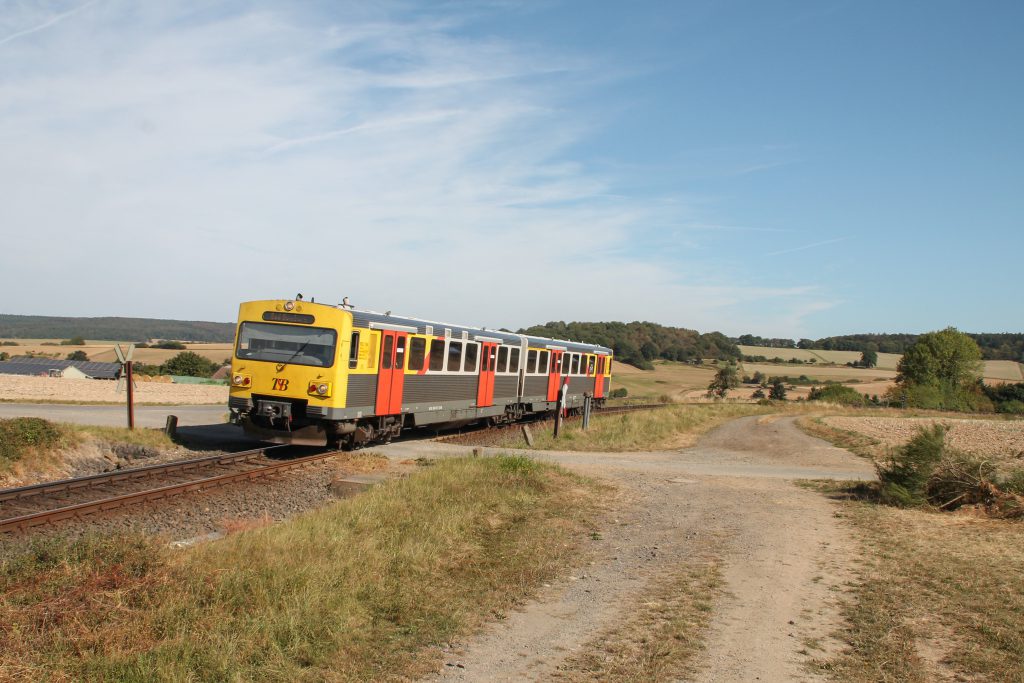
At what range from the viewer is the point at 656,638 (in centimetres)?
628

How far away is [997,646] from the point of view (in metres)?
6.13

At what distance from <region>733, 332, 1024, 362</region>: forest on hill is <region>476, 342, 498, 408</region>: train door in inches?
4339

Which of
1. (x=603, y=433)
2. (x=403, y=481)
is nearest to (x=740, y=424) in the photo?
(x=603, y=433)

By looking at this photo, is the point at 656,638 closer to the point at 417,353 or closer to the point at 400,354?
the point at 400,354

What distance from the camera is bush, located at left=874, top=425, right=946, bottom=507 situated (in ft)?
A: 42.3

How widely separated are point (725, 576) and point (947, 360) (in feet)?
296

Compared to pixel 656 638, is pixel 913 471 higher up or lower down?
higher up

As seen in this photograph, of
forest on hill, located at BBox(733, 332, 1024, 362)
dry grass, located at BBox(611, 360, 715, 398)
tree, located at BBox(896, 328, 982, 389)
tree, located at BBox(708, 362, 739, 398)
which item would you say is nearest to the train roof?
dry grass, located at BBox(611, 360, 715, 398)

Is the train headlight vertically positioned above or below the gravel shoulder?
above

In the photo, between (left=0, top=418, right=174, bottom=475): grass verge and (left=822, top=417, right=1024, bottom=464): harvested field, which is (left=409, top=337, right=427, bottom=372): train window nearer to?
(left=0, top=418, right=174, bottom=475): grass verge

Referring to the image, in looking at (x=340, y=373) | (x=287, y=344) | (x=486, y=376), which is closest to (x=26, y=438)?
(x=287, y=344)

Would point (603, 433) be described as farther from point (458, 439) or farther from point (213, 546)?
point (213, 546)

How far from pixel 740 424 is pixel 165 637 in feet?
104

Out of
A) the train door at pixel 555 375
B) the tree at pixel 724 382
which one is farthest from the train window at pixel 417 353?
the tree at pixel 724 382
